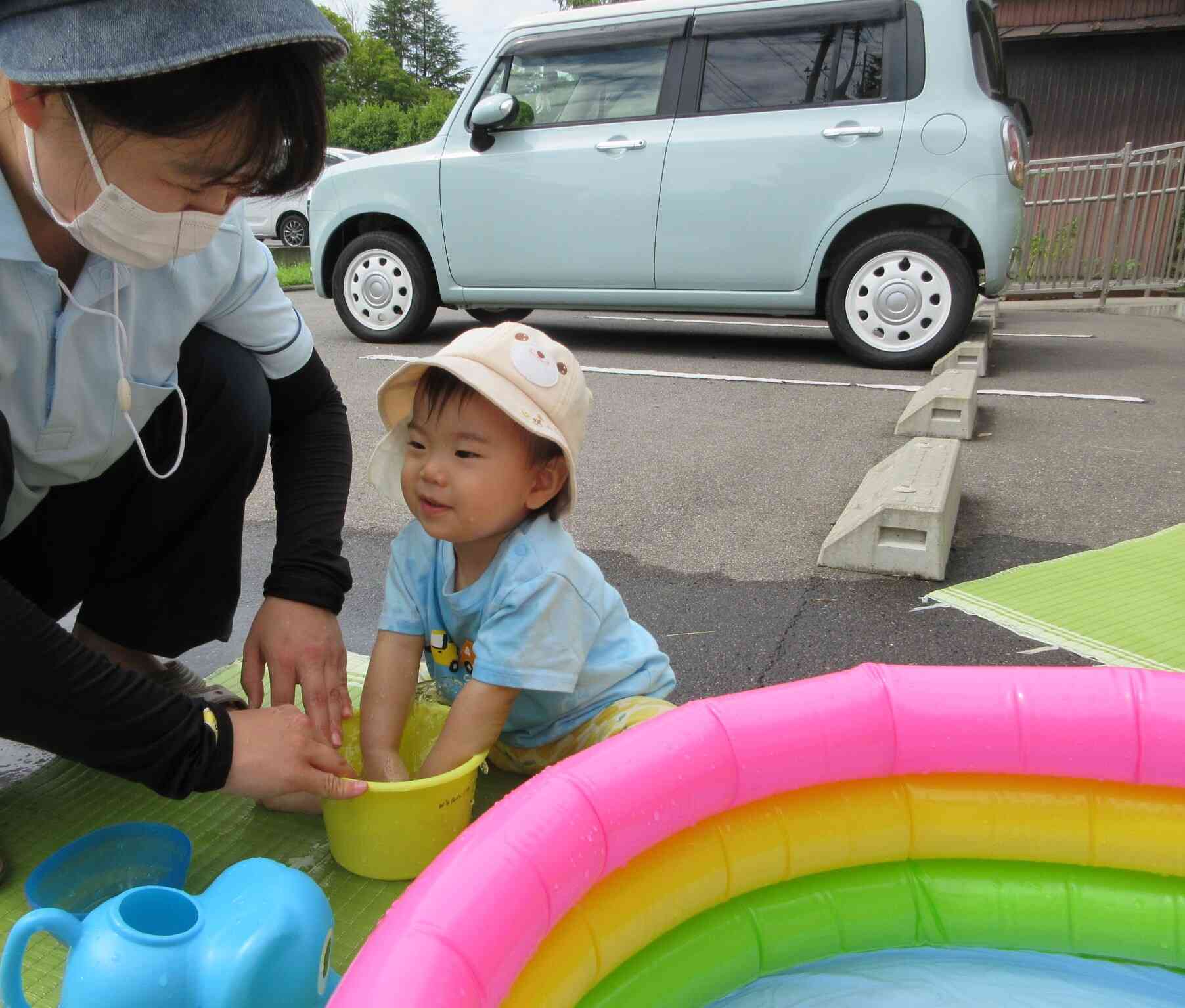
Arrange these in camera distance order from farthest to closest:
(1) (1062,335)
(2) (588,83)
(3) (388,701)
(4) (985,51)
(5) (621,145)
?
(1) (1062,335) → (2) (588,83) → (5) (621,145) → (4) (985,51) → (3) (388,701)

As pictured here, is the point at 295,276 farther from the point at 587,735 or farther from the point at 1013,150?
the point at 587,735

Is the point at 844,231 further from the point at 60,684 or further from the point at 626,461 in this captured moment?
the point at 60,684

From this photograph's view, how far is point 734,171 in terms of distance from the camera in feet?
16.3

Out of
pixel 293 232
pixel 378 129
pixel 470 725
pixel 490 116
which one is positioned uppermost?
pixel 378 129

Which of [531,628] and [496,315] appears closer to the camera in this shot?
[531,628]

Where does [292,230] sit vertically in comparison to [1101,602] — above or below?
above

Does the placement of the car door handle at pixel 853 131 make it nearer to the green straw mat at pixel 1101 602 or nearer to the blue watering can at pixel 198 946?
the green straw mat at pixel 1101 602

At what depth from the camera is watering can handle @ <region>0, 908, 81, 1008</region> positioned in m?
0.94

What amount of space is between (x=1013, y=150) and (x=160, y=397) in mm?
4286

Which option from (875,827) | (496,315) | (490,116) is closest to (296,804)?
(875,827)

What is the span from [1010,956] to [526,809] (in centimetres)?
80

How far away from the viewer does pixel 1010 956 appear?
1456mm

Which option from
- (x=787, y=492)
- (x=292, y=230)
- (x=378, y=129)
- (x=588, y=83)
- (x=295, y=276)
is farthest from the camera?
(x=378, y=129)

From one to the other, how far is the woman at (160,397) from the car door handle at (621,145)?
3667 mm
